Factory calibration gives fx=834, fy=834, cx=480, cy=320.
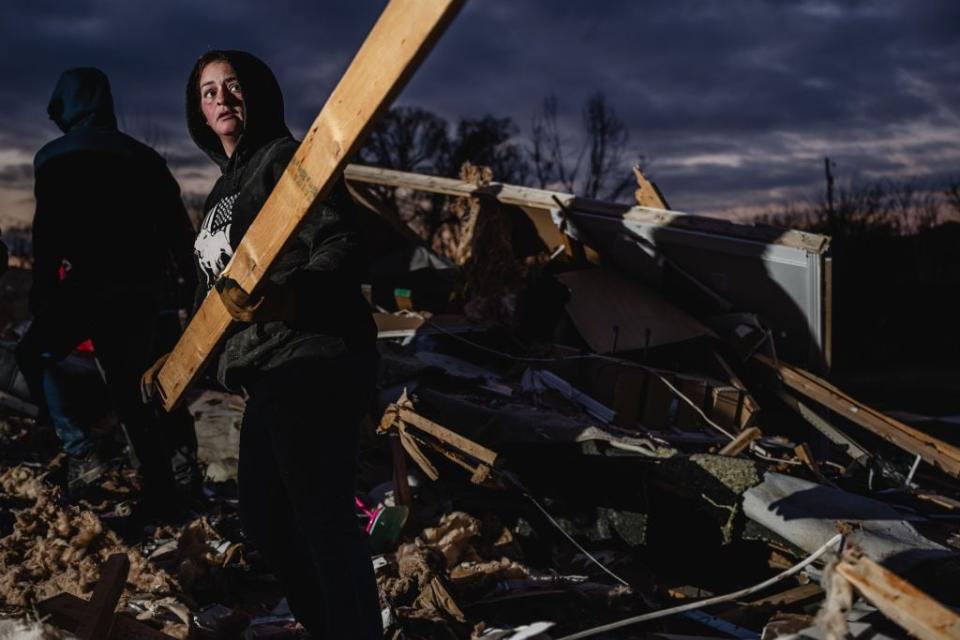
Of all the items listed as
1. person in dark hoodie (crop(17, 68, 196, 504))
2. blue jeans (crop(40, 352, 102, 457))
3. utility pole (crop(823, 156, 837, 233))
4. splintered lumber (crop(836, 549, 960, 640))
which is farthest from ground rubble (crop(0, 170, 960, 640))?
utility pole (crop(823, 156, 837, 233))

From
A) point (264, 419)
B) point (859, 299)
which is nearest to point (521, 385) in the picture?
point (264, 419)

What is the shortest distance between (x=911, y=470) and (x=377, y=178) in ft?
16.1

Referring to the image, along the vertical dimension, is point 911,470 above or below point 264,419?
below

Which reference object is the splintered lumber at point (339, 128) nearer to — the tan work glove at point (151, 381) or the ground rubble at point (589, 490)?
the ground rubble at point (589, 490)

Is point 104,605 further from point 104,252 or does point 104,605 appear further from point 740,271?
point 740,271

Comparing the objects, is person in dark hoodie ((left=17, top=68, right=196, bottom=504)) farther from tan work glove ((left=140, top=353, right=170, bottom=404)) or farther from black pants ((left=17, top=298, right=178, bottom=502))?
tan work glove ((left=140, top=353, right=170, bottom=404))

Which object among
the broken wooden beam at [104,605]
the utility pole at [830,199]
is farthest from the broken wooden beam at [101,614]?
the utility pole at [830,199]

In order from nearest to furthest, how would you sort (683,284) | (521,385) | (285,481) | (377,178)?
(285,481) → (521,385) → (683,284) → (377,178)

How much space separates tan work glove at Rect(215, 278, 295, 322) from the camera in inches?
72.7

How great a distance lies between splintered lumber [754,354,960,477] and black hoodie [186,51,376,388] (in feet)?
13.0

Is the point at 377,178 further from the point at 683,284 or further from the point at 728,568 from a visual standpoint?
the point at 728,568

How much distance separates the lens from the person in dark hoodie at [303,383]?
77.7 inches

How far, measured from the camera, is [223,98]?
226 cm

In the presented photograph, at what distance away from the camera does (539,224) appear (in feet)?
23.2
